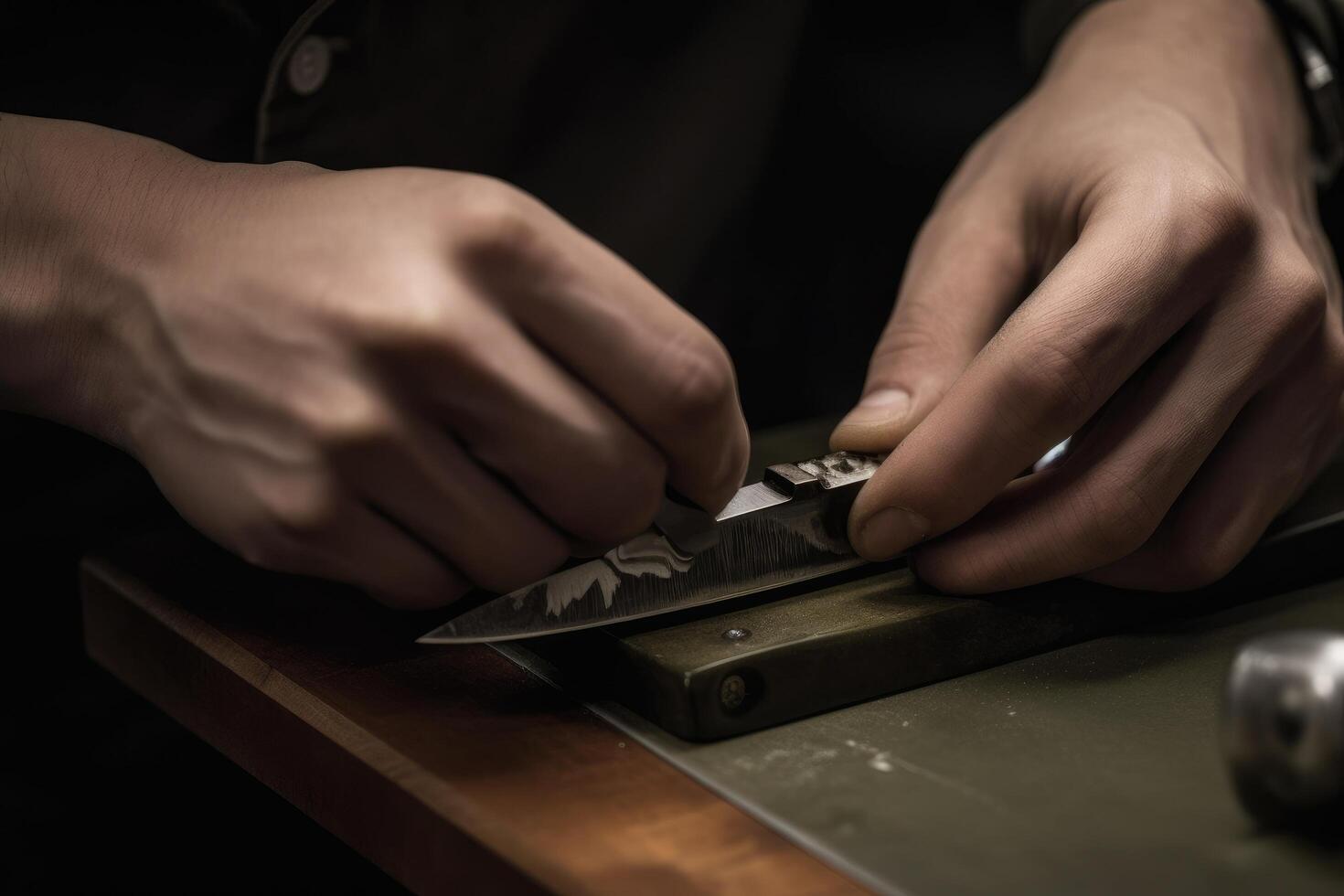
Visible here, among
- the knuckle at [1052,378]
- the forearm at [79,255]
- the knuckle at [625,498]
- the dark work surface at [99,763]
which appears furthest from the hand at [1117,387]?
the dark work surface at [99,763]

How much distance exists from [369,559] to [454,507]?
0.14ft

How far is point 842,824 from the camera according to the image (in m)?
0.41

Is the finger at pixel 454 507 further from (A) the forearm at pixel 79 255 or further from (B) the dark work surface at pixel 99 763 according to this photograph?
(B) the dark work surface at pixel 99 763

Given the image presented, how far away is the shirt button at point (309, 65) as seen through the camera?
74 centimetres

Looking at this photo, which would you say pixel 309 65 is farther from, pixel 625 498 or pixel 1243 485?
pixel 1243 485

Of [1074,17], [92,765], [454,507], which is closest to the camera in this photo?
[454,507]

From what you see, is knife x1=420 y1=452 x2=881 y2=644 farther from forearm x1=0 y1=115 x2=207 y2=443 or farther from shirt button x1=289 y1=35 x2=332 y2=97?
shirt button x1=289 y1=35 x2=332 y2=97

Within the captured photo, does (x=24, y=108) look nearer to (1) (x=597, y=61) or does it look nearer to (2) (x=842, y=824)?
(1) (x=597, y=61)

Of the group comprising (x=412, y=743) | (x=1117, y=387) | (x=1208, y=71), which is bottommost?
(x=412, y=743)

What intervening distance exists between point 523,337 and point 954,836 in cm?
24

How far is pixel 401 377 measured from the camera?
0.44 metres

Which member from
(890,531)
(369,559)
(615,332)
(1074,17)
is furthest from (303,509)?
(1074,17)

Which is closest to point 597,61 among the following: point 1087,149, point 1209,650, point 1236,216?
point 1087,149

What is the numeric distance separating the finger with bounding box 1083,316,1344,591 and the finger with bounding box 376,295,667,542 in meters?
0.26
